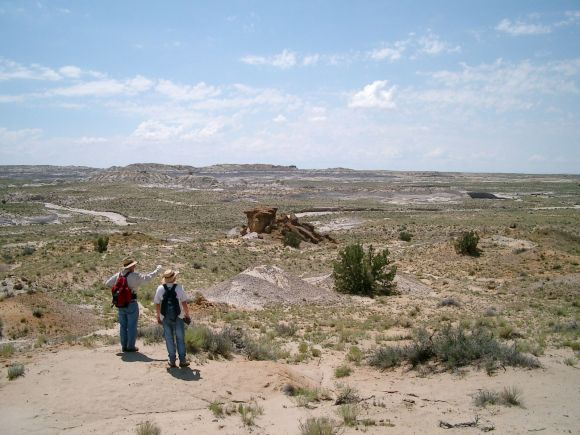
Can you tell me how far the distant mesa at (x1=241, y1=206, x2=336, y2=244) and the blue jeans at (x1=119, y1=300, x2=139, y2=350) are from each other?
2587cm

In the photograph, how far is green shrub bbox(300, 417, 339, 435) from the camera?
19.2 ft

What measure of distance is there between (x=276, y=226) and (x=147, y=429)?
2939cm

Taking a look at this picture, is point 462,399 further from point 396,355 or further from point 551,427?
point 396,355

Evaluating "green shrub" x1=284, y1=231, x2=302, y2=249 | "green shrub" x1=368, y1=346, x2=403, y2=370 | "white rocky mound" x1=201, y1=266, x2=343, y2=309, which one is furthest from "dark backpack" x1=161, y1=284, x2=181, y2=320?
"green shrub" x1=284, y1=231, x2=302, y2=249

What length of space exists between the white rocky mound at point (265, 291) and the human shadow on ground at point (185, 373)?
28.7 feet

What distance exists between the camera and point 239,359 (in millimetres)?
9117

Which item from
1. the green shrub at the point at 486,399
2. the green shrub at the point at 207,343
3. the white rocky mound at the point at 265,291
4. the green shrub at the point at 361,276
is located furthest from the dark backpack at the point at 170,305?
the green shrub at the point at 361,276

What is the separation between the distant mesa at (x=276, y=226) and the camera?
3444 centimetres

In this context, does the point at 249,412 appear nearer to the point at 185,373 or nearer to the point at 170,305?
the point at 185,373

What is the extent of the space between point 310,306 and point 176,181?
115m

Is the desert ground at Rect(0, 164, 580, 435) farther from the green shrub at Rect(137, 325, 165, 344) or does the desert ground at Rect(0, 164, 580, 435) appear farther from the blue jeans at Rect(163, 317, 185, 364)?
the blue jeans at Rect(163, 317, 185, 364)

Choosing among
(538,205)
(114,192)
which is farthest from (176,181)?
(538,205)

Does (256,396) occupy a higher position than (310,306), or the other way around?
(256,396)

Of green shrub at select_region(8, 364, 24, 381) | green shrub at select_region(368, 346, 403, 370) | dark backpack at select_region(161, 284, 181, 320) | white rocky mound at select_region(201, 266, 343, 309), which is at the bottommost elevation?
white rocky mound at select_region(201, 266, 343, 309)
